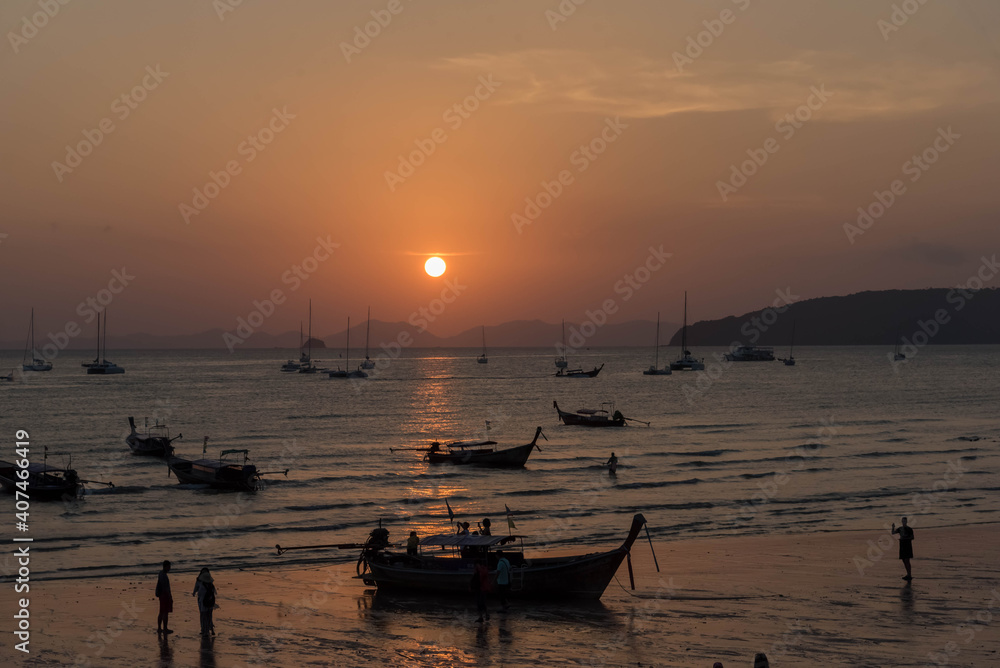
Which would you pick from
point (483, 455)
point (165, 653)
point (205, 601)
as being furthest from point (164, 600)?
point (483, 455)

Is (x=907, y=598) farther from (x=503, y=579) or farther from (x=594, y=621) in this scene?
(x=503, y=579)

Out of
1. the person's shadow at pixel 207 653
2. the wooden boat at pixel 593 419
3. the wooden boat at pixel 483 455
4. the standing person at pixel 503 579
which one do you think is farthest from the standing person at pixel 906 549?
the wooden boat at pixel 593 419

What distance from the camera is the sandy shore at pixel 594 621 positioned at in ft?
62.1

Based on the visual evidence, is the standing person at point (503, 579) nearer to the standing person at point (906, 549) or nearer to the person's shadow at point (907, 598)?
the person's shadow at point (907, 598)

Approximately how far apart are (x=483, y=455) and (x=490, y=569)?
1219 inches

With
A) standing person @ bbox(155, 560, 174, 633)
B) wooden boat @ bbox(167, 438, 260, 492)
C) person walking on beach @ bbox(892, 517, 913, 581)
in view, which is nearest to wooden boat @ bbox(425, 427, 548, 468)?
wooden boat @ bbox(167, 438, 260, 492)

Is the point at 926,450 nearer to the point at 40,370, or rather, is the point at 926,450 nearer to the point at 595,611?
the point at 595,611

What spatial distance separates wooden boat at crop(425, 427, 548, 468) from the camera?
5388 centimetres

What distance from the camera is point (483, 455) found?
55188 millimetres

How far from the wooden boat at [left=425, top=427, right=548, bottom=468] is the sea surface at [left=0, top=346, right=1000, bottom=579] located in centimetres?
104

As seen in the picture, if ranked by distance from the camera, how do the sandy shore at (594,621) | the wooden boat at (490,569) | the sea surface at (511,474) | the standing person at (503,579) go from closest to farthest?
1. the sandy shore at (594,621)
2. the standing person at (503,579)
3. the wooden boat at (490,569)
4. the sea surface at (511,474)

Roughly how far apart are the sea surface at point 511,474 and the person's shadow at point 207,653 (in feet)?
26.9

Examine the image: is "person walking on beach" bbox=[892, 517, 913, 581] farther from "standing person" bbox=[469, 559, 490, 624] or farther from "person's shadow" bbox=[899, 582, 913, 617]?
"standing person" bbox=[469, 559, 490, 624]

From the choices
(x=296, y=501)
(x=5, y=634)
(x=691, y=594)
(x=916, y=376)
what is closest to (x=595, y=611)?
(x=691, y=594)
